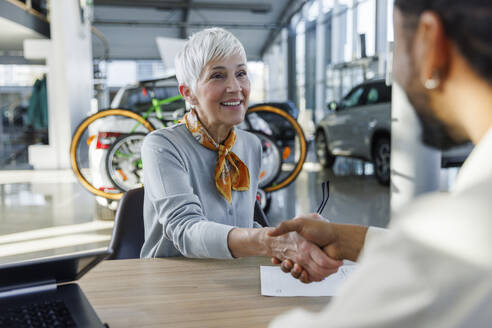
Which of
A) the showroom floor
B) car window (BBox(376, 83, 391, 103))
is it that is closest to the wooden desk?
the showroom floor

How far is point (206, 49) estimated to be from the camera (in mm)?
1499

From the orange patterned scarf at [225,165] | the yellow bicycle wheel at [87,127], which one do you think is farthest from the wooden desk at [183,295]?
the yellow bicycle wheel at [87,127]

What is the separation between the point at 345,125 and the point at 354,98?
420 millimetres

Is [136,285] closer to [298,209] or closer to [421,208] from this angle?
[421,208]

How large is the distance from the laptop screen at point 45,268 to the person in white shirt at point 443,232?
476 mm

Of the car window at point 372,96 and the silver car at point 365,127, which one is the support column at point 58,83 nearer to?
the silver car at point 365,127

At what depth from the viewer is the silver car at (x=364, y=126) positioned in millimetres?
5816

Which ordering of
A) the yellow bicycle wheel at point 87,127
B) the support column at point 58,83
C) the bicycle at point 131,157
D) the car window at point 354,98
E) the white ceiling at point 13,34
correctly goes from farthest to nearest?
the support column at point 58,83
the white ceiling at point 13,34
the car window at point 354,98
the yellow bicycle wheel at point 87,127
the bicycle at point 131,157

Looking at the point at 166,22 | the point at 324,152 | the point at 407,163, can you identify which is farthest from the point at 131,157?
the point at 166,22

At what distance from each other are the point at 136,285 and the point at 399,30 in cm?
74

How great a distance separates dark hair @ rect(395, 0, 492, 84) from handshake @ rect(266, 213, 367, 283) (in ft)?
1.94

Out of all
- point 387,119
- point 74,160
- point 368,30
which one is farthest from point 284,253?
point 368,30

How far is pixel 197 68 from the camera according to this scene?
1545 mm

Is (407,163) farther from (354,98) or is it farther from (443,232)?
(443,232)
